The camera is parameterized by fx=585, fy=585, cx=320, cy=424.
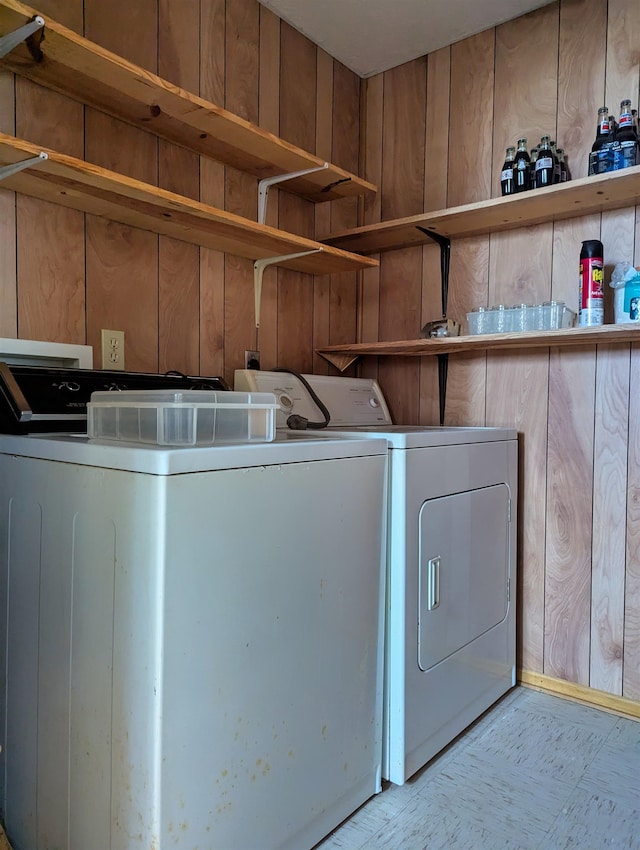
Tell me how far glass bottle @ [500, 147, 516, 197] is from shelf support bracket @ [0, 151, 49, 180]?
55.6 inches

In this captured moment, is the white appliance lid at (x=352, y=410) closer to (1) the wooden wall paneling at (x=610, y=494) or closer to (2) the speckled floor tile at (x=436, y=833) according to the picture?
(1) the wooden wall paneling at (x=610, y=494)

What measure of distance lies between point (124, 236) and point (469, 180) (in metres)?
1.31

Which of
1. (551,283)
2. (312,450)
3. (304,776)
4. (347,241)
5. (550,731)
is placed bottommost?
(550,731)

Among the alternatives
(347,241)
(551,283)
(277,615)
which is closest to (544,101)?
(551,283)

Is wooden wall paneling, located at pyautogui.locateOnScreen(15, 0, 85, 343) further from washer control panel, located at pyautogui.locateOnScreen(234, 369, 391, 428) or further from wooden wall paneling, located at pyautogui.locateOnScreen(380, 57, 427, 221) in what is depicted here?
wooden wall paneling, located at pyautogui.locateOnScreen(380, 57, 427, 221)

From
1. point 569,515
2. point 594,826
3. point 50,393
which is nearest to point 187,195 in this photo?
point 50,393

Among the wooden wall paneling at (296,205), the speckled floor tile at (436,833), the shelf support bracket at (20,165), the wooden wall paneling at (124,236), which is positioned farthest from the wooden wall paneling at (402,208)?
the shelf support bracket at (20,165)

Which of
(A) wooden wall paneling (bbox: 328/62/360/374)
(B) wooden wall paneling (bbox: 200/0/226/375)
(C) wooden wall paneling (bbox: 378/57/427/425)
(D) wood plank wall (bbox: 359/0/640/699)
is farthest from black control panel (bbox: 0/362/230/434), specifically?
(D) wood plank wall (bbox: 359/0/640/699)

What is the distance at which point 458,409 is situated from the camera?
227cm

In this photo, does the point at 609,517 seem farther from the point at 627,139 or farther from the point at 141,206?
the point at 141,206

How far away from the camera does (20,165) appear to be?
129 cm

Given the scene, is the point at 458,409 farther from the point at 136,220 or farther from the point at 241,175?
the point at 136,220

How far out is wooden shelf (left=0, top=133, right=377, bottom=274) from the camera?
4.29 ft

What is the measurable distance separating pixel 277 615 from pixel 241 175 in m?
1.56
